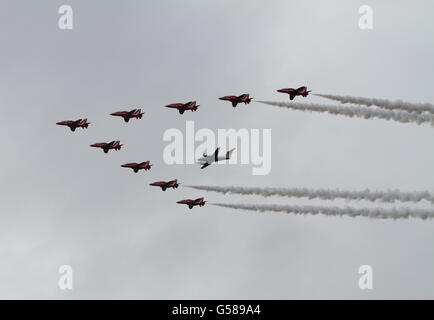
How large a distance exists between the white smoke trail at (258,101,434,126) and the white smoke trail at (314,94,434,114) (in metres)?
0.68

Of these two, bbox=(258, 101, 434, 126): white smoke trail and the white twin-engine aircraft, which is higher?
bbox=(258, 101, 434, 126): white smoke trail

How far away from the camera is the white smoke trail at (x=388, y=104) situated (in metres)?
139

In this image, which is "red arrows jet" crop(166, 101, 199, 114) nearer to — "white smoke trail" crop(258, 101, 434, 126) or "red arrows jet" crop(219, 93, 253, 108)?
"red arrows jet" crop(219, 93, 253, 108)

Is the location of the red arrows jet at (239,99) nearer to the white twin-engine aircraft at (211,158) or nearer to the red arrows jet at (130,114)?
the white twin-engine aircraft at (211,158)

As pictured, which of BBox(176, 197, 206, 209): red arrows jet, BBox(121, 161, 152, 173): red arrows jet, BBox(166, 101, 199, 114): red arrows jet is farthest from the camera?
BBox(121, 161, 152, 173): red arrows jet

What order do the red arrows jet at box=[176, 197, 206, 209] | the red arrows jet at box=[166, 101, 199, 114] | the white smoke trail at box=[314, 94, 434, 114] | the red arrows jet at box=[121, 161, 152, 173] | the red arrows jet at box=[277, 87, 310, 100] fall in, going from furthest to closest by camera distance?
the red arrows jet at box=[121, 161, 152, 173], the red arrows jet at box=[166, 101, 199, 114], the red arrows jet at box=[176, 197, 206, 209], the red arrows jet at box=[277, 87, 310, 100], the white smoke trail at box=[314, 94, 434, 114]

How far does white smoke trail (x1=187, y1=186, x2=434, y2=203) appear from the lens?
127125 millimetres

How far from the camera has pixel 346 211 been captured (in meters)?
138

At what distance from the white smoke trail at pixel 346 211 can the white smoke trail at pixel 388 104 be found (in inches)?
716

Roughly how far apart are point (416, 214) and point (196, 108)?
209 feet

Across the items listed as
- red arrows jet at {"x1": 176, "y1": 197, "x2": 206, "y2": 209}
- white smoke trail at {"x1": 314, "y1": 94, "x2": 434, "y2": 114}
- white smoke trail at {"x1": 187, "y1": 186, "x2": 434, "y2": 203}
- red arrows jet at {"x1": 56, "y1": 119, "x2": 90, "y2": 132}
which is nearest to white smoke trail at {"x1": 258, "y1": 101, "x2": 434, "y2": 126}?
white smoke trail at {"x1": 314, "y1": 94, "x2": 434, "y2": 114}

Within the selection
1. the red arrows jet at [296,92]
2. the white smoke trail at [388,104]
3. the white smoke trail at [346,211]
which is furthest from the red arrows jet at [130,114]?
the white smoke trail at [388,104]

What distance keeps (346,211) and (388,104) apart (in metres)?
20.0
